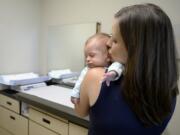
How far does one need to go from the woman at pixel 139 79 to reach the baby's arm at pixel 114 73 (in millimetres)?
16

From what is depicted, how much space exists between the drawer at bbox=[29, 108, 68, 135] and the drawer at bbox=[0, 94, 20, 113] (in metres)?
0.21

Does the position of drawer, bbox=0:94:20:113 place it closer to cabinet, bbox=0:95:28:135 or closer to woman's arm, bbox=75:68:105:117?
cabinet, bbox=0:95:28:135

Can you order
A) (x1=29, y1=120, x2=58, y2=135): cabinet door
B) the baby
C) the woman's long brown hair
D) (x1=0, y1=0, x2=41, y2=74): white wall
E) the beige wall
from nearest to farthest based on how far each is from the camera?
the woman's long brown hair
the baby
(x1=29, y1=120, x2=58, y2=135): cabinet door
the beige wall
(x1=0, y1=0, x2=41, y2=74): white wall

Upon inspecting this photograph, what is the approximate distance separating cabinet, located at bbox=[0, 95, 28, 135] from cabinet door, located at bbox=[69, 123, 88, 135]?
24.6 inches

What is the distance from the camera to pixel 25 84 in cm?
215

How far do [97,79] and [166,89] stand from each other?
0.20 metres

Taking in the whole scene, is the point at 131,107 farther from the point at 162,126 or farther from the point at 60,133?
the point at 60,133

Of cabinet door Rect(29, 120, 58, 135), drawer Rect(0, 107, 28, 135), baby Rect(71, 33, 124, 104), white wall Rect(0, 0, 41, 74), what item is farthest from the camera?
white wall Rect(0, 0, 41, 74)

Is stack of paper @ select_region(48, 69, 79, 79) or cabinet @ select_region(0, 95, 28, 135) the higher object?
stack of paper @ select_region(48, 69, 79, 79)

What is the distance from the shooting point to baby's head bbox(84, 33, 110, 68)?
0.85 meters

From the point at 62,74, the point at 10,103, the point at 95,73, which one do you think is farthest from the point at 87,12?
the point at 95,73

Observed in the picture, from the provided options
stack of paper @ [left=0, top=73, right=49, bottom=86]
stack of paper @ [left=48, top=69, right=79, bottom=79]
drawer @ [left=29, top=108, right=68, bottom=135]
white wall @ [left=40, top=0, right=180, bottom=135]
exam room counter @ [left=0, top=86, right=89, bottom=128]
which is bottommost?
drawer @ [left=29, top=108, right=68, bottom=135]

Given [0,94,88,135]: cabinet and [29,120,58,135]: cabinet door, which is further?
[29,120,58,135]: cabinet door

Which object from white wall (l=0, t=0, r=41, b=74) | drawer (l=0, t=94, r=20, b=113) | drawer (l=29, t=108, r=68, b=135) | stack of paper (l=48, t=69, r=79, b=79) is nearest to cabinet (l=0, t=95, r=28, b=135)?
drawer (l=0, t=94, r=20, b=113)
